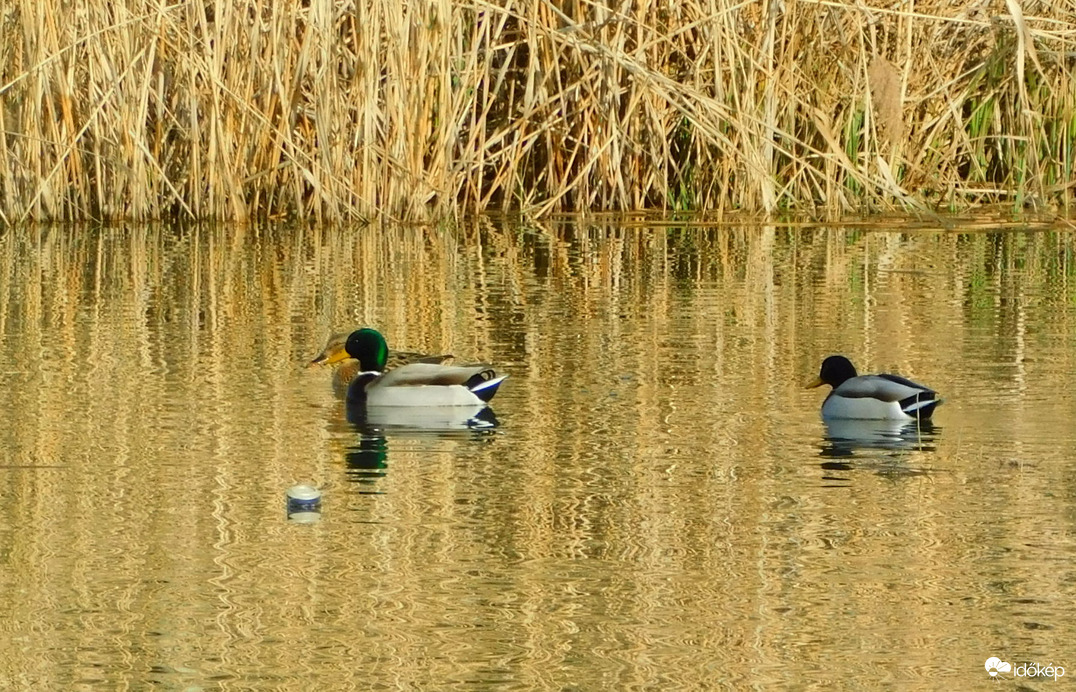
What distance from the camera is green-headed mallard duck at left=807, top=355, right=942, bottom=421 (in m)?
7.17

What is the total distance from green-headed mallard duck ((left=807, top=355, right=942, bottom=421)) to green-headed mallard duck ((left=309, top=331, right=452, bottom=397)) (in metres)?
1.52

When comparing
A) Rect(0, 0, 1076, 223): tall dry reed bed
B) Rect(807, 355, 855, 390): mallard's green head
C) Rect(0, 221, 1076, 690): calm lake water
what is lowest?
Rect(0, 221, 1076, 690): calm lake water

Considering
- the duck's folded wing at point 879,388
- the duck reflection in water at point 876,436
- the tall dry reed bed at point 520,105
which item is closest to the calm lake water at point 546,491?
the duck reflection in water at point 876,436

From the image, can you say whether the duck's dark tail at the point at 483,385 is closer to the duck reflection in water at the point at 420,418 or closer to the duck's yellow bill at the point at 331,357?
the duck reflection in water at the point at 420,418

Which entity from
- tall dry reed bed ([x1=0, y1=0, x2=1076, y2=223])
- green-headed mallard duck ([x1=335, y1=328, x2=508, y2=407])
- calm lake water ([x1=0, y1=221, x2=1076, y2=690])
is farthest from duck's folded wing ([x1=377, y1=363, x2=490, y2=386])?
tall dry reed bed ([x1=0, y1=0, x2=1076, y2=223])

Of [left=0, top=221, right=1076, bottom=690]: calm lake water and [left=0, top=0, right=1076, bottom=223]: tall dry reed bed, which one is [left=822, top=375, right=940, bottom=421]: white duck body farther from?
[left=0, top=0, right=1076, bottom=223]: tall dry reed bed

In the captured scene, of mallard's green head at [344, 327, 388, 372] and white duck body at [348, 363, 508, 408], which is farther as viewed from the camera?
mallard's green head at [344, 327, 388, 372]

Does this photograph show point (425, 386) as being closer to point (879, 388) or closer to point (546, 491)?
point (879, 388)

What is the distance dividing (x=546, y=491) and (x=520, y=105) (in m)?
8.83

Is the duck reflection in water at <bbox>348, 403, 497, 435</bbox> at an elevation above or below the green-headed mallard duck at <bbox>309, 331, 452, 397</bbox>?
below

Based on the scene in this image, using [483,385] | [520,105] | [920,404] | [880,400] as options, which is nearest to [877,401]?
[880,400]

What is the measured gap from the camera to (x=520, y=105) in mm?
14719

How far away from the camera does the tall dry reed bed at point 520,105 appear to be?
13.5 meters

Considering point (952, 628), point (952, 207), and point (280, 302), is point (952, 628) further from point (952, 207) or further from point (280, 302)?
point (952, 207)
